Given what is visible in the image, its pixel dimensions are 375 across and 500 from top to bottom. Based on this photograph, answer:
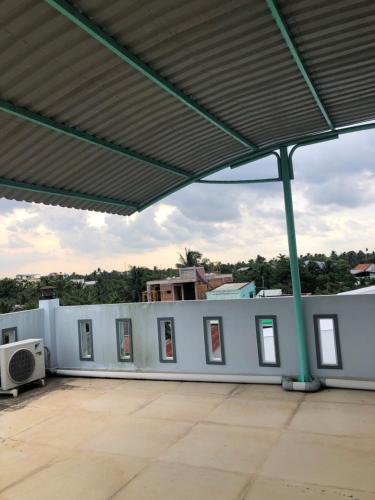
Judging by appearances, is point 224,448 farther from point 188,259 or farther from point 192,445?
point 188,259

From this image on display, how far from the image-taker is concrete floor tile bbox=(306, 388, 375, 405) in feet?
17.9

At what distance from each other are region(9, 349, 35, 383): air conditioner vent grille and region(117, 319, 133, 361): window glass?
1.59 metres

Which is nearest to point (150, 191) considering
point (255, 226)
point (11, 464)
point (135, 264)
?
point (11, 464)

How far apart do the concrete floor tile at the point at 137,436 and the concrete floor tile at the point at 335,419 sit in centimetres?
140

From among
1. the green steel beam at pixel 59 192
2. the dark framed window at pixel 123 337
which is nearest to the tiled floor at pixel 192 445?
the dark framed window at pixel 123 337

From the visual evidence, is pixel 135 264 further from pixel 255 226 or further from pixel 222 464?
pixel 222 464

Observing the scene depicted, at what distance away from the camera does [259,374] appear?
261 inches

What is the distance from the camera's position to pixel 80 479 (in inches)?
148

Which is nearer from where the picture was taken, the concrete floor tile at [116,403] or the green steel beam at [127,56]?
the green steel beam at [127,56]

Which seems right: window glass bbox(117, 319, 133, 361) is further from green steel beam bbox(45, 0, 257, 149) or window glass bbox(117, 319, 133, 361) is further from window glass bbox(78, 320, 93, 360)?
green steel beam bbox(45, 0, 257, 149)

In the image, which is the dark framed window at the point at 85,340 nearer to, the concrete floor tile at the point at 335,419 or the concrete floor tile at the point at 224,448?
the concrete floor tile at the point at 224,448

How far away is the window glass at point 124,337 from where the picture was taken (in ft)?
25.5

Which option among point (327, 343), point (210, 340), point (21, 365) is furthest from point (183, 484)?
point (21, 365)

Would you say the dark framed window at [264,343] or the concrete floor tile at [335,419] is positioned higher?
the dark framed window at [264,343]
